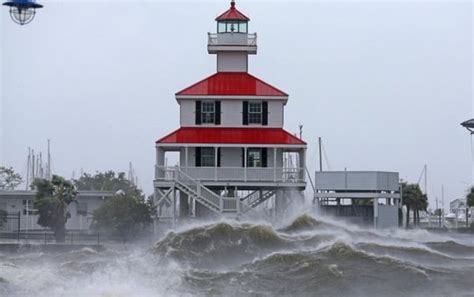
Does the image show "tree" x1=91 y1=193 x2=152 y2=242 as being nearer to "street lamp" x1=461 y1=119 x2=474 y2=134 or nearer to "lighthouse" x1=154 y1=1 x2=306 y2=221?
"lighthouse" x1=154 y1=1 x2=306 y2=221

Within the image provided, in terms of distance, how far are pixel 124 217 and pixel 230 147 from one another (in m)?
8.66

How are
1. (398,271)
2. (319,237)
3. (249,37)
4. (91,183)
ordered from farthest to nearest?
(91,183) → (249,37) → (319,237) → (398,271)

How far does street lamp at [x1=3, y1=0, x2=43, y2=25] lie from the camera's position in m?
18.8

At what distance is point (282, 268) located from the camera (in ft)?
121

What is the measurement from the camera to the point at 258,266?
125 ft

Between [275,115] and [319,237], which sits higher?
[275,115]

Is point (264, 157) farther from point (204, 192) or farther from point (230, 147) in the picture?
point (204, 192)

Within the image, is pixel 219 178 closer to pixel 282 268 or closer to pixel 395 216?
pixel 395 216

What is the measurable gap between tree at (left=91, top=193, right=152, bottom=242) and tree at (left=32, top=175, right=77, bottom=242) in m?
2.50

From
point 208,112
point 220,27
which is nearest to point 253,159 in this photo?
point 208,112

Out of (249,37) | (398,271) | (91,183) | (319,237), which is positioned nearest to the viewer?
(398,271)

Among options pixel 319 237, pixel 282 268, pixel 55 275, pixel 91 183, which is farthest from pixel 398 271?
pixel 91 183

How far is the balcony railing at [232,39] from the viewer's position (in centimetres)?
5381

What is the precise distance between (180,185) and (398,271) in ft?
56.0
